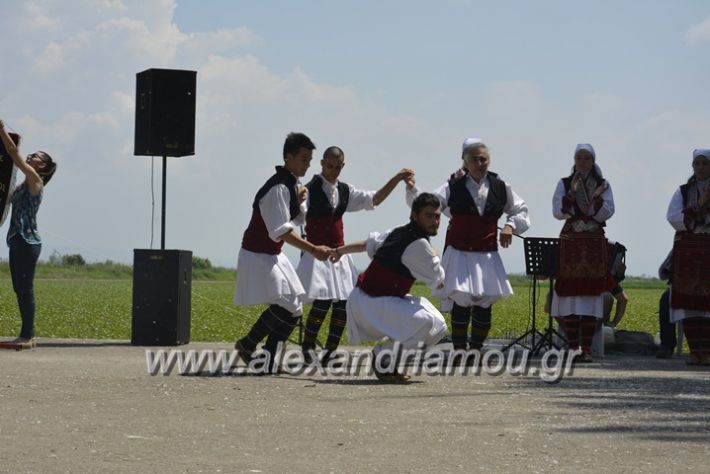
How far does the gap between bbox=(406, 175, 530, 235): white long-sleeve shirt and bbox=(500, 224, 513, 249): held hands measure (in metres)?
0.10

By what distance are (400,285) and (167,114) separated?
5.38 metres

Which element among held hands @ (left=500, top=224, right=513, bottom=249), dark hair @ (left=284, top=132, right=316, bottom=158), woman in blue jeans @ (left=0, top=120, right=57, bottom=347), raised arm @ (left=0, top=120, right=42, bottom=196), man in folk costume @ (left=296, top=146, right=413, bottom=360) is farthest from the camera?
woman in blue jeans @ (left=0, top=120, right=57, bottom=347)

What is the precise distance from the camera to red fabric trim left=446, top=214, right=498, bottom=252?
13141mm

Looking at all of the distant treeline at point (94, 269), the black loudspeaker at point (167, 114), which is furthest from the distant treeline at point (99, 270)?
the black loudspeaker at point (167, 114)

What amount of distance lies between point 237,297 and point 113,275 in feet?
212

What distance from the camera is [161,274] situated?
49.5ft

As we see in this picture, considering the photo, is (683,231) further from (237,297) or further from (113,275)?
(113,275)

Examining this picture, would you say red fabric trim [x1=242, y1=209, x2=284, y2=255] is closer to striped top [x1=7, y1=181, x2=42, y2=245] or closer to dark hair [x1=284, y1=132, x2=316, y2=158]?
dark hair [x1=284, y1=132, x2=316, y2=158]

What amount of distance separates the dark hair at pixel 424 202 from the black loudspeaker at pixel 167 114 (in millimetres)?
5168

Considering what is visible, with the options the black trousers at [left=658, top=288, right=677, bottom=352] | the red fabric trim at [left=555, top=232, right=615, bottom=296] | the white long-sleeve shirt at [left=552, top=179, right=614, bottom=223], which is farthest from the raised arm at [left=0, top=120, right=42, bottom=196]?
the black trousers at [left=658, top=288, right=677, bottom=352]

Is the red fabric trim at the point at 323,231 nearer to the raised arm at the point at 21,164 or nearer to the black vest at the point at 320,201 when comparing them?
the black vest at the point at 320,201

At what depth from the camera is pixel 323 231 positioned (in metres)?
12.6

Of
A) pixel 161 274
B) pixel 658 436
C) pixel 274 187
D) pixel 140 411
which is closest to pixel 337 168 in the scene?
pixel 274 187

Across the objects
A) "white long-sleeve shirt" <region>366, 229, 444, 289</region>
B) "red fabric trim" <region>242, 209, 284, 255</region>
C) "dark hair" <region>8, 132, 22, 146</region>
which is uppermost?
"dark hair" <region>8, 132, 22, 146</region>
